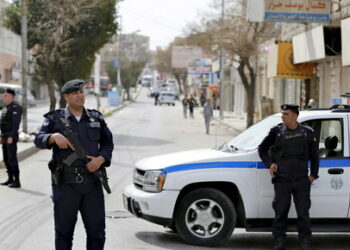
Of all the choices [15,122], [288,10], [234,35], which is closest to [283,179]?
[15,122]

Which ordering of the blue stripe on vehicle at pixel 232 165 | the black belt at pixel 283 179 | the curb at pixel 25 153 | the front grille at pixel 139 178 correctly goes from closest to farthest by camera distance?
the black belt at pixel 283 179, the blue stripe on vehicle at pixel 232 165, the front grille at pixel 139 178, the curb at pixel 25 153

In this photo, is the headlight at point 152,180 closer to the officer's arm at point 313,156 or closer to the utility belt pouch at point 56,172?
the officer's arm at point 313,156

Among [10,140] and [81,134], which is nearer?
[81,134]

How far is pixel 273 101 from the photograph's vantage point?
140ft

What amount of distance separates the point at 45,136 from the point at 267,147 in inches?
114

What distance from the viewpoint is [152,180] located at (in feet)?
27.4

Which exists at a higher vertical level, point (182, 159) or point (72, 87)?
point (72, 87)

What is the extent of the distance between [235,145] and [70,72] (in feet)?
74.0

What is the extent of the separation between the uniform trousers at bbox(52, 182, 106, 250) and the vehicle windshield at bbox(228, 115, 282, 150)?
2.83 metres

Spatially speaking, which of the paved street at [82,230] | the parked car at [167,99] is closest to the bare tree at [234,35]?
the paved street at [82,230]

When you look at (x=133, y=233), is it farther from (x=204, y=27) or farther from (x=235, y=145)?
(x=204, y=27)

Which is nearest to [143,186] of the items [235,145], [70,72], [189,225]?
[189,225]

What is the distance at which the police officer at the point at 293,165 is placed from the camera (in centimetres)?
776

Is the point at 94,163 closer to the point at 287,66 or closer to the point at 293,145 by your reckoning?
the point at 293,145
